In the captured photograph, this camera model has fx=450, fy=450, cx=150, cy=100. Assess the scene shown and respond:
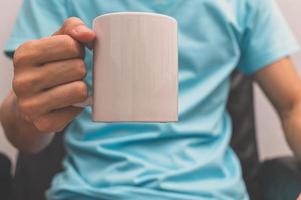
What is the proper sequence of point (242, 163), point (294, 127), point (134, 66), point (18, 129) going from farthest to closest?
1. point (242, 163)
2. point (294, 127)
3. point (18, 129)
4. point (134, 66)

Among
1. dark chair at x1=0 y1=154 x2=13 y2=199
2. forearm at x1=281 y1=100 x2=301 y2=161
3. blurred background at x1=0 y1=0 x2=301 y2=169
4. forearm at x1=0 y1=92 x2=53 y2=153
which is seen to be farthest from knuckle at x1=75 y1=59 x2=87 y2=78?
blurred background at x1=0 y1=0 x2=301 y2=169

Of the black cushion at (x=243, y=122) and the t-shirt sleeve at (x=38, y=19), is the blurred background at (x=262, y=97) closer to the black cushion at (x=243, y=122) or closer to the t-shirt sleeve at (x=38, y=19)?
the black cushion at (x=243, y=122)

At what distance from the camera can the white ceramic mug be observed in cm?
44

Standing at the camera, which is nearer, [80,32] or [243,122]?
[80,32]

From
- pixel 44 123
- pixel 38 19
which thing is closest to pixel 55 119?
pixel 44 123

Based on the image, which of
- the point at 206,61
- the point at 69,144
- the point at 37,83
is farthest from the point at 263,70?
the point at 37,83

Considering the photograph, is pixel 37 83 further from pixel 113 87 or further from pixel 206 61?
pixel 206 61

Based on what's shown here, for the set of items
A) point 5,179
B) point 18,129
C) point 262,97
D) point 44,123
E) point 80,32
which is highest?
point 80,32

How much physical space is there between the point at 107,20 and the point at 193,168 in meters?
0.34

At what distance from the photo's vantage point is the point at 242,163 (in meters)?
0.98

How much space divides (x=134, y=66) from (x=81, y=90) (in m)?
0.07

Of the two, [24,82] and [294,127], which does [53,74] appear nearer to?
[24,82]

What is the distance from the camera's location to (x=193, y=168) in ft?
2.36

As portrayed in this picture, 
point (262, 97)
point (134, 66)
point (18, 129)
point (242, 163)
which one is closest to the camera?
point (134, 66)
